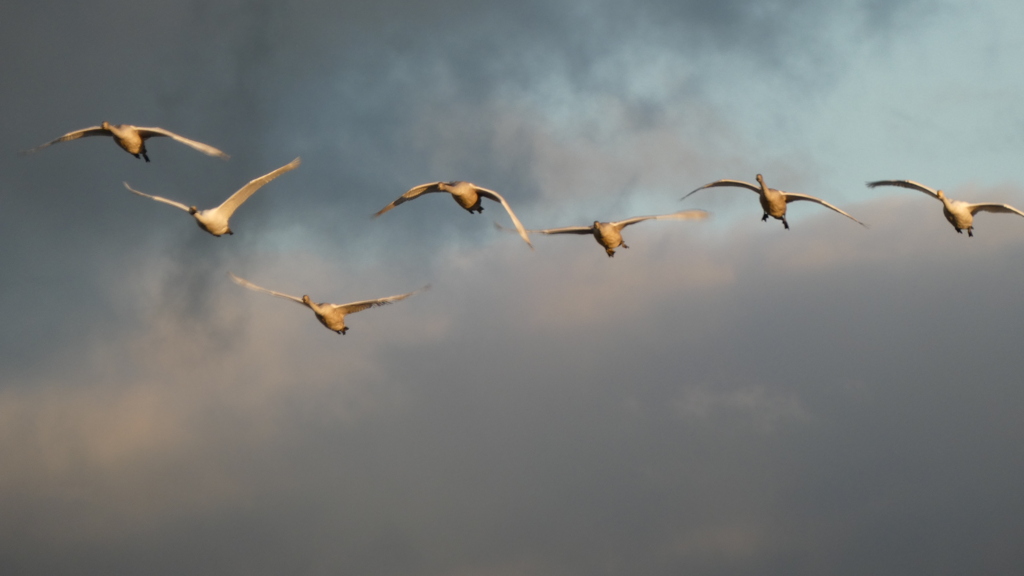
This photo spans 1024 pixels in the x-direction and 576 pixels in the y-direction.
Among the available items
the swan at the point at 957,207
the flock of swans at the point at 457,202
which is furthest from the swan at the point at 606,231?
the swan at the point at 957,207

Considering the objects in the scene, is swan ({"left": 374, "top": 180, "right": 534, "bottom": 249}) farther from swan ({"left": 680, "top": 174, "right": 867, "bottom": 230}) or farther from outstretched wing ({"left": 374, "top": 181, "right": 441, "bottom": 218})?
swan ({"left": 680, "top": 174, "right": 867, "bottom": 230})

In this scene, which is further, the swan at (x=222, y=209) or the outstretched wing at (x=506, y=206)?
the swan at (x=222, y=209)

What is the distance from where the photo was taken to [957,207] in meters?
59.2

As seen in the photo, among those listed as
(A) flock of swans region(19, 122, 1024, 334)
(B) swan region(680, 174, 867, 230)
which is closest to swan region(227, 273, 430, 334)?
(A) flock of swans region(19, 122, 1024, 334)

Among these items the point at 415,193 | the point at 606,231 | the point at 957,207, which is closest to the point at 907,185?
the point at 957,207

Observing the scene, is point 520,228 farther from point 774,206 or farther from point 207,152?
point 774,206

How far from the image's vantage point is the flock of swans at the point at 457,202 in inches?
2146

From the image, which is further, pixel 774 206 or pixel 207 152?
pixel 774 206

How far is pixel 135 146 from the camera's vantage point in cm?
5809

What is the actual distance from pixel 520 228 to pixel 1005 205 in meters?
31.6

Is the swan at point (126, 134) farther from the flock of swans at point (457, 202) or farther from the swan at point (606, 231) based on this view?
the swan at point (606, 231)

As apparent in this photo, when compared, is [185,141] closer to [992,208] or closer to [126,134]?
[126,134]

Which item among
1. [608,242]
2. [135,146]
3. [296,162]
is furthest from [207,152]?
[608,242]

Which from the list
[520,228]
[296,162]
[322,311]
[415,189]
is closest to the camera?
[520,228]
